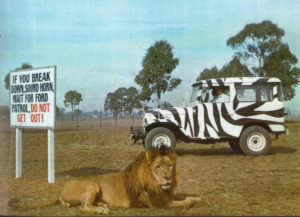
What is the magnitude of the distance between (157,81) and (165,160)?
9.07 meters

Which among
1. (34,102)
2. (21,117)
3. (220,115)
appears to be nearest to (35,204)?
(34,102)

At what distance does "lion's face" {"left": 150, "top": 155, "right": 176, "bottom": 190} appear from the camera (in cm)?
386

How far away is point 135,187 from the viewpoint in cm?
412

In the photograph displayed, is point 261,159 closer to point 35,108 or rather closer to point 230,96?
point 230,96

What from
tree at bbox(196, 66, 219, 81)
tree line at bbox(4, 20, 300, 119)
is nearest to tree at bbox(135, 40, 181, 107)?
tree line at bbox(4, 20, 300, 119)

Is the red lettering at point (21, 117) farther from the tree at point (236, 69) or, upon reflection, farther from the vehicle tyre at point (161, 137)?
the tree at point (236, 69)

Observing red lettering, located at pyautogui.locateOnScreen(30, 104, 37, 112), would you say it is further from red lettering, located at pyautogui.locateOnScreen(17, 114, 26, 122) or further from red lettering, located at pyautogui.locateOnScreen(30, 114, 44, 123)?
red lettering, located at pyautogui.locateOnScreen(17, 114, 26, 122)

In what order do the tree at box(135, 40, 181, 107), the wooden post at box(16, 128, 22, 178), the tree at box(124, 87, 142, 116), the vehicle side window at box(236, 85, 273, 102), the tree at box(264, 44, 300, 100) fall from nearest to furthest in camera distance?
the wooden post at box(16, 128, 22, 178), the vehicle side window at box(236, 85, 273, 102), the tree at box(135, 40, 181, 107), the tree at box(124, 87, 142, 116), the tree at box(264, 44, 300, 100)

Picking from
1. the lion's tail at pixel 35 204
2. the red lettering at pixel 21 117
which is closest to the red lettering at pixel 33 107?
the red lettering at pixel 21 117

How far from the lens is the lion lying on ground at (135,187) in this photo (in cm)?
392

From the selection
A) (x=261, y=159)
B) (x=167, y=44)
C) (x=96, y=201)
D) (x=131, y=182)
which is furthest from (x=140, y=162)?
(x=167, y=44)

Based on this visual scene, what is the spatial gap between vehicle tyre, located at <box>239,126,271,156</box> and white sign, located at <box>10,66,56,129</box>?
5.61 meters

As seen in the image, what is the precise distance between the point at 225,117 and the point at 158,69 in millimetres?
4206

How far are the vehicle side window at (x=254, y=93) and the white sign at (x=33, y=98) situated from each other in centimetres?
550
